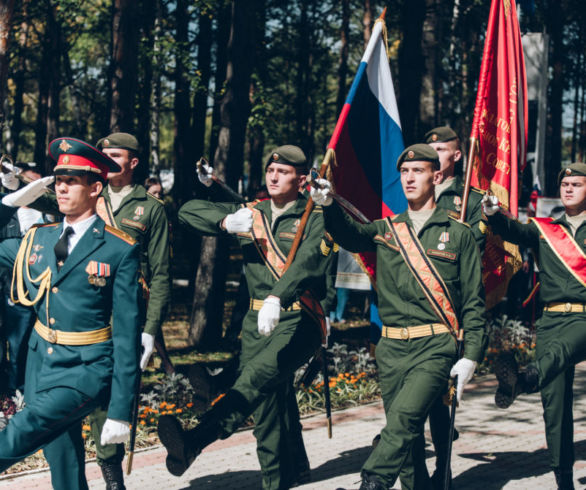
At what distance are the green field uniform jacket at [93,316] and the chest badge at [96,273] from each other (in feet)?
0.05

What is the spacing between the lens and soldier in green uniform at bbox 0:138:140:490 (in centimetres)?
468

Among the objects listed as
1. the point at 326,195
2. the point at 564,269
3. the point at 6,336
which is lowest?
the point at 6,336

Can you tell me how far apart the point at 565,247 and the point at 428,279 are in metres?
1.65

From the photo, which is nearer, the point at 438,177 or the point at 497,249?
the point at 438,177

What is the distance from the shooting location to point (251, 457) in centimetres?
771

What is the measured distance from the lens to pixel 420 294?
5855 millimetres

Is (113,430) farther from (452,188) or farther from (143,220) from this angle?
(452,188)

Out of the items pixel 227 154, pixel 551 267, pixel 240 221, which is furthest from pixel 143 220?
pixel 227 154

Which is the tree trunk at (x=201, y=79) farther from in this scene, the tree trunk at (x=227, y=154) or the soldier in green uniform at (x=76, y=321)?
the soldier in green uniform at (x=76, y=321)

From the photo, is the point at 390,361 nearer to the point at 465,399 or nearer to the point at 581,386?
the point at 465,399

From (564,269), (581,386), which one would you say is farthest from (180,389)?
(581,386)

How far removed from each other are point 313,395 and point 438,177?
399 cm

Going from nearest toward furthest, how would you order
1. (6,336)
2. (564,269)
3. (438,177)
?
1. (438,177)
2. (564,269)
3. (6,336)

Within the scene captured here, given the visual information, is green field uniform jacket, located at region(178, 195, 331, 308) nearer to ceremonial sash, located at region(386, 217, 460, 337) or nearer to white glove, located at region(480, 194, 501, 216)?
ceremonial sash, located at region(386, 217, 460, 337)
